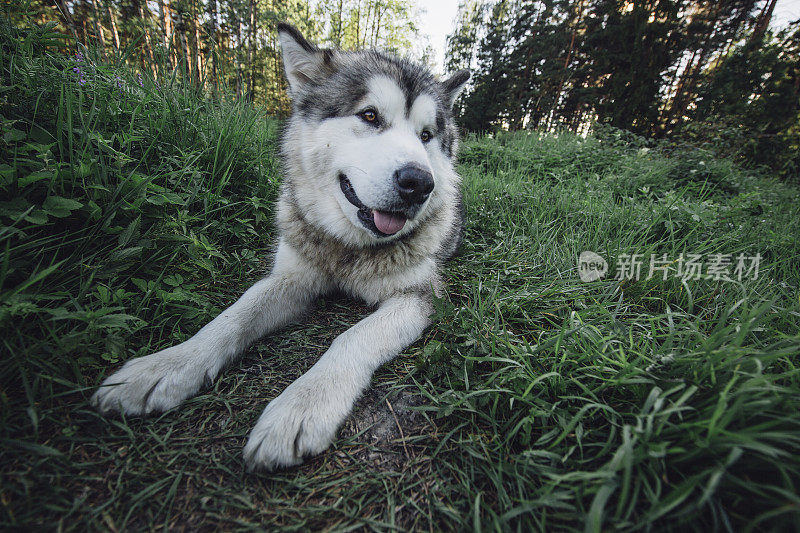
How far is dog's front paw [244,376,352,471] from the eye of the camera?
1103 mm

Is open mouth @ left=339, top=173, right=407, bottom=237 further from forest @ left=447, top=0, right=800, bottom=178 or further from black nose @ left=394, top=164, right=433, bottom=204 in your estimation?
forest @ left=447, top=0, right=800, bottom=178

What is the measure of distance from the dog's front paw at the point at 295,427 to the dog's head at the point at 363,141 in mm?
970

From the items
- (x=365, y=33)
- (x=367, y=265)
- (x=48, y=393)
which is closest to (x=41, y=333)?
(x=48, y=393)

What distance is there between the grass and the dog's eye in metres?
1.23

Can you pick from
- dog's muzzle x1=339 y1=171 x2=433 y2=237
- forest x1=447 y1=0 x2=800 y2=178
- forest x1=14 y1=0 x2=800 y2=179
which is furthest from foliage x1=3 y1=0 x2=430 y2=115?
forest x1=447 y1=0 x2=800 y2=178

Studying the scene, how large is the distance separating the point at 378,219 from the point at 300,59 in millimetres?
1568

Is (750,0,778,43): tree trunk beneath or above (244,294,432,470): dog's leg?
above

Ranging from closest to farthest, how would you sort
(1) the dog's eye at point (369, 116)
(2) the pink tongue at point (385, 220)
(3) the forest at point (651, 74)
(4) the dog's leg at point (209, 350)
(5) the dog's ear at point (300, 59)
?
(4) the dog's leg at point (209, 350), (2) the pink tongue at point (385, 220), (1) the dog's eye at point (369, 116), (5) the dog's ear at point (300, 59), (3) the forest at point (651, 74)

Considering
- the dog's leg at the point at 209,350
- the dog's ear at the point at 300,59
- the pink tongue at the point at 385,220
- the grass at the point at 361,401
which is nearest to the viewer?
the grass at the point at 361,401

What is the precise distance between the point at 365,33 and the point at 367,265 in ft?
93.6

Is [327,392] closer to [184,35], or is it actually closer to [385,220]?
[385,220]

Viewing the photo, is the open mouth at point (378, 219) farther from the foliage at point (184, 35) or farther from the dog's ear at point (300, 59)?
the foliage at point (184, 35)

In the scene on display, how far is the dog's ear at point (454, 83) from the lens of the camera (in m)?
2.81

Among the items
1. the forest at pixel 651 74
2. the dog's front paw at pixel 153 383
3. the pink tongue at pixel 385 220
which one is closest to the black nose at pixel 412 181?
the pink tongue at pixel 385 220
